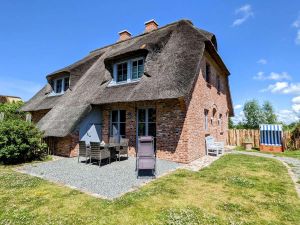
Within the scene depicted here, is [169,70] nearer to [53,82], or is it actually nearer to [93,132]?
[93,132]

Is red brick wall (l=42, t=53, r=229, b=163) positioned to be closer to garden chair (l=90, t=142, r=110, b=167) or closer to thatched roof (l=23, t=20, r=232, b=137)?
thatched roof (l=23, t=20, r=232, b=137)

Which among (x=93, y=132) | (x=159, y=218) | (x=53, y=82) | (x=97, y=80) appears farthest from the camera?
(x=53, y=82)

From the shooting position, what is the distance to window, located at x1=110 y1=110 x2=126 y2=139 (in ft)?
38.0

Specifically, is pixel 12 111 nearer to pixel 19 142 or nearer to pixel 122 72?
pixel 19 142

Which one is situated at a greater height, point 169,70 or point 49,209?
point 169,70

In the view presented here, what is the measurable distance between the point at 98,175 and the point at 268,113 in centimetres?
4373

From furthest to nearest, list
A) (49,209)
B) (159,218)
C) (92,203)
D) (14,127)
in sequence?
1. (14,127)
2. (92,203)
3. (49,209)
4. (159,218)

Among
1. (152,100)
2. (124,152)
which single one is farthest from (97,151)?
(152,100)

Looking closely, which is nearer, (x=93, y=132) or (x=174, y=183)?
(x=174, y=183)

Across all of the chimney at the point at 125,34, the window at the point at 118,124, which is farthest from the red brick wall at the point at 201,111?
the chimney at the point at 125,34

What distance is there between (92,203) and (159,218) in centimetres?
170

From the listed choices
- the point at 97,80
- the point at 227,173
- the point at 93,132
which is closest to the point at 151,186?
the point at 227,173

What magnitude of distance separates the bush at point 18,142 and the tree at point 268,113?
41.8m

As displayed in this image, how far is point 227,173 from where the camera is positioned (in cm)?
756
